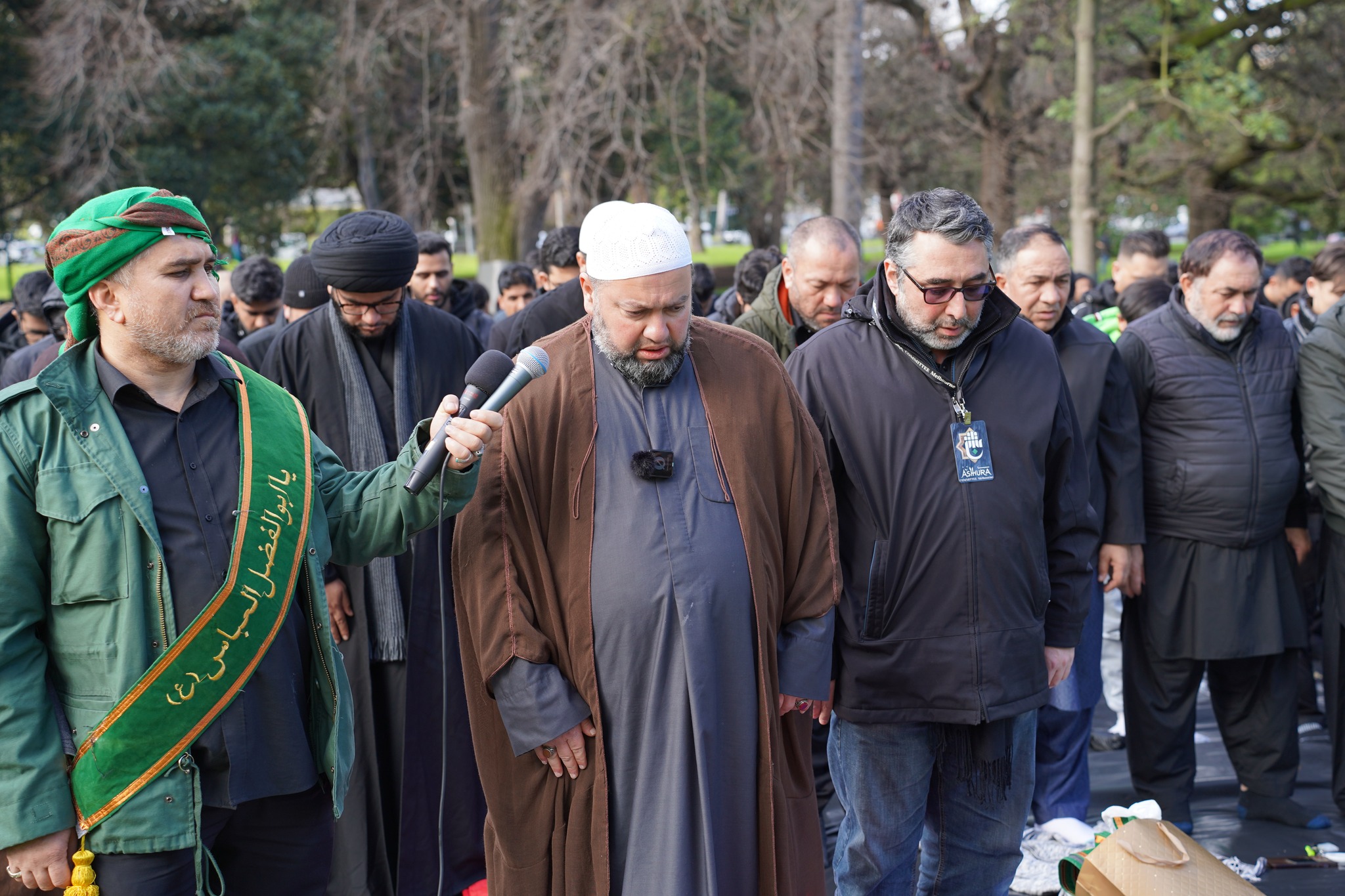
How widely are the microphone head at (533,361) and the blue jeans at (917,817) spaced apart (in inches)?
55.3

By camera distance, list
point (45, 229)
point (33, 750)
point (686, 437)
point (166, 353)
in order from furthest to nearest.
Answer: point (45, 229), point (686, 437), point (166, 353), point (33, 750)

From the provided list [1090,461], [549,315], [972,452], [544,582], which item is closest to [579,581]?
[544,582]

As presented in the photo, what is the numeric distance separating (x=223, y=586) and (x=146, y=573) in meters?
0.15

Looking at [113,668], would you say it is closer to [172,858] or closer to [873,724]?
[172,858]

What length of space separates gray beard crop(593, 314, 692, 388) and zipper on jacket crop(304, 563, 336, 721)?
0.83 meters

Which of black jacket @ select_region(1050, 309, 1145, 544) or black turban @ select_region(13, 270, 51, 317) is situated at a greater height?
black turban @ select_region(13, 270, 51, 317)

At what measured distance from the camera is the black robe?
4016mm

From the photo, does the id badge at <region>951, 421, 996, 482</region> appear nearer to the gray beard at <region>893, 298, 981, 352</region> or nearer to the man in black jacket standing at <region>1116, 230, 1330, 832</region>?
the gray beard at <region>893, 298, 981, 352</region>

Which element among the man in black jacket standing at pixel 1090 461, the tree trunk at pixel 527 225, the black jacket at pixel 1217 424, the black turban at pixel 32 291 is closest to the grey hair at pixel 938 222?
the man in black jacket standing at pixel 1090 461

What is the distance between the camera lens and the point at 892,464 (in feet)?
10.4

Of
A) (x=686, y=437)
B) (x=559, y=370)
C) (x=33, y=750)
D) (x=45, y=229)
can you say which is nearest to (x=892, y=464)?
(x=686, y=437)

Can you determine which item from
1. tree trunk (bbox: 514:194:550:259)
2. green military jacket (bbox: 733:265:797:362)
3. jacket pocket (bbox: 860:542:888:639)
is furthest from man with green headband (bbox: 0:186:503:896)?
tree trunk (bbox: 514:194:550:259)

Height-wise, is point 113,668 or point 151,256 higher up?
point 151,256

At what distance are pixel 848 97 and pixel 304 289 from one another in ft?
19.0
